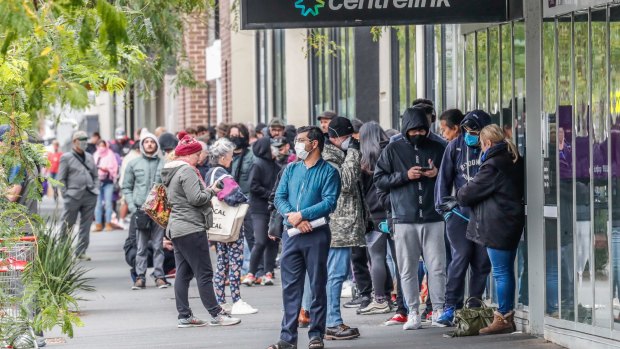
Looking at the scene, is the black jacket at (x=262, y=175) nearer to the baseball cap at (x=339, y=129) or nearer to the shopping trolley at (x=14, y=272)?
the baseball cap at (x=339, y=129)

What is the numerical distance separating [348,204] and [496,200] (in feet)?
5.69

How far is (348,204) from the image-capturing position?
12695mm

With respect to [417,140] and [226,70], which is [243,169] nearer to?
[417,140]

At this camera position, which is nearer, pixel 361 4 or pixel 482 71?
pixel 361 4

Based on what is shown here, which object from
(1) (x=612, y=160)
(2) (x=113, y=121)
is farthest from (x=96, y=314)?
(2) (x=113, y=121)

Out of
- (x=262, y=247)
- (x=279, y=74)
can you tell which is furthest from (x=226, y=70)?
(x=262, y=247)

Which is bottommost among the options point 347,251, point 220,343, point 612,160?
point 220,343

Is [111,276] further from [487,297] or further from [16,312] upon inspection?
[16,312]

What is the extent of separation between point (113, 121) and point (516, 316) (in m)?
41.5

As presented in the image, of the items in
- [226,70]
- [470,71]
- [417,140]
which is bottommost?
[417,140]

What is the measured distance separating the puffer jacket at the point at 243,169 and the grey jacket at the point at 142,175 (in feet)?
3.04

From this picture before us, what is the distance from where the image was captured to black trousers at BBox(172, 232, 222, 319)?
12891 millimetres

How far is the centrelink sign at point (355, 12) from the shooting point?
10.7 m

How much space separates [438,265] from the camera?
12266 millimetres
